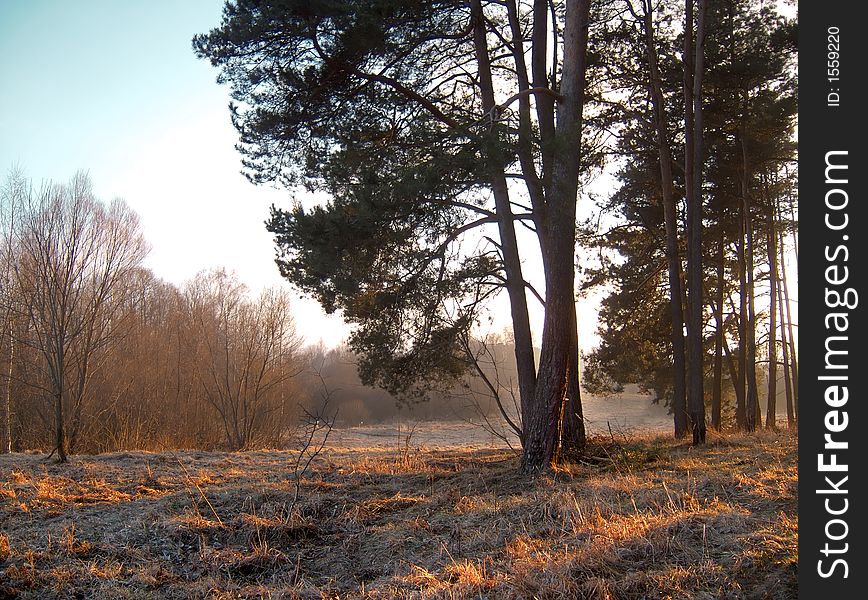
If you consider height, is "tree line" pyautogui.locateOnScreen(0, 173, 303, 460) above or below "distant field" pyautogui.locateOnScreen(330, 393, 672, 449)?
above

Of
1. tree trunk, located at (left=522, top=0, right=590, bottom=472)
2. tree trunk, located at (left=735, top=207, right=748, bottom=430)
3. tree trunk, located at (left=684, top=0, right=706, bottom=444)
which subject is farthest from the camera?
tree trunk, located at (left=735, top=207, right=748, bottom=430)

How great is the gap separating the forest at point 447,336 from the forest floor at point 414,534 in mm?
33

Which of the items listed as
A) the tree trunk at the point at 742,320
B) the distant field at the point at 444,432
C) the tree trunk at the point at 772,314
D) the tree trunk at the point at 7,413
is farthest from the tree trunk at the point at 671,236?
the tree trunk at the point at 7,413

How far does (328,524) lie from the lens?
212 inches

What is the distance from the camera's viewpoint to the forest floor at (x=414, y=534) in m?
3.43

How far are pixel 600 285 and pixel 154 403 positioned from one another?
1325 centimetres

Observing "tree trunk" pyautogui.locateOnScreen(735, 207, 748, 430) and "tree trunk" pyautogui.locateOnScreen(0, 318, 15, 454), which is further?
"tree trunk" pyautogui.locateOnScreen(735, 207, 748, 430)

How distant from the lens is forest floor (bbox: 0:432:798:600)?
3.43 metres

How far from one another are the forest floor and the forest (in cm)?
3

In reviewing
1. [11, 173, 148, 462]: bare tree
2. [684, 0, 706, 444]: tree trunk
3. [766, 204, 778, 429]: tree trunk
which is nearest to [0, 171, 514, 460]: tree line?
[11, 173, 148, 462]: bare tree

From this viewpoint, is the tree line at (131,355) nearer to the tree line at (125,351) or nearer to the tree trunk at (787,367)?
the tree line at (125,351)

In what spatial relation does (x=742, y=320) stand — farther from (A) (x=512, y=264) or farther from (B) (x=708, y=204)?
(A) (x=512, y=264)

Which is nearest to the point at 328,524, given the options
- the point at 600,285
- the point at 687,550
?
the point at 687,550

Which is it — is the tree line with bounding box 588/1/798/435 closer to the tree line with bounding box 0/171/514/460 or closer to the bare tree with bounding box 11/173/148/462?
the tree line with bounding box 0/171/514/460
